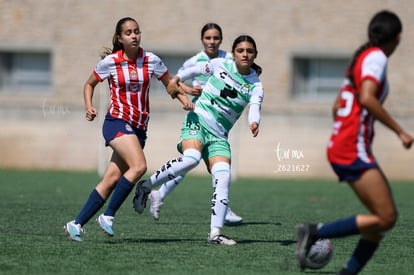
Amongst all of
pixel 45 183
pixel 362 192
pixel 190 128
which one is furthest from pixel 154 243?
pixel 45 183

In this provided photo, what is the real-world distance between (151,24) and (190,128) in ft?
48.7

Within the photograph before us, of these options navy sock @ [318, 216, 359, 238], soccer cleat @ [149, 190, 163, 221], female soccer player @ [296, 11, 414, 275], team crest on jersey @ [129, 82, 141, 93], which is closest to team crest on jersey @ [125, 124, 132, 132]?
team crest on jersey @ [129, 82, 141, 93]

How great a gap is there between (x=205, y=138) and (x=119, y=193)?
114 centimetres

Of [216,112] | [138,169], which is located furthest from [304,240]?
[216,112]

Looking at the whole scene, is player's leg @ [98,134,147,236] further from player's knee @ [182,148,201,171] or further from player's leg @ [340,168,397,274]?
player's leg @ [340,168,397,274]

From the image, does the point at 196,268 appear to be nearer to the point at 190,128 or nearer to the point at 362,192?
the point at 362,192

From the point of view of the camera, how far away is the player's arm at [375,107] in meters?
6.16

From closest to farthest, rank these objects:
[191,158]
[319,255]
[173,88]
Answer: [319,255]
[173,88]
[191,158]

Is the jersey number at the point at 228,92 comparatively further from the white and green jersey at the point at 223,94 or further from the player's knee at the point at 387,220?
the player's knee at the point at 387,220

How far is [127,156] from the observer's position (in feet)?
27.9

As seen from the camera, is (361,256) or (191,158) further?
(191,158)

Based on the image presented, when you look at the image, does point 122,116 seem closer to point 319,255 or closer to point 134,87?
point 134,87

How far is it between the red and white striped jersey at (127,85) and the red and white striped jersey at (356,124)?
2714 mm

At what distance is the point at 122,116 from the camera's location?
871 centimetres
